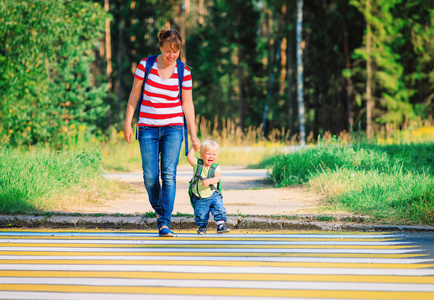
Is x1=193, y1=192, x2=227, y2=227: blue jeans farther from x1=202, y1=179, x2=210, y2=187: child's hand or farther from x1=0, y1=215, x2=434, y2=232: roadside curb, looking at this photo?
x1=0, y1=215, x2=434, y2=232: roadside curb

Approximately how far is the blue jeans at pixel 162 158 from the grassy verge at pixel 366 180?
2.65 metres

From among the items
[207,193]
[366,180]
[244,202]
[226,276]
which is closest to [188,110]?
[207,193]

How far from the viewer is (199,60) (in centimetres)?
4150

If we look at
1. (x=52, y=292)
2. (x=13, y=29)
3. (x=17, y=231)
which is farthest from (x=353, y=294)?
(x=13, y=29)

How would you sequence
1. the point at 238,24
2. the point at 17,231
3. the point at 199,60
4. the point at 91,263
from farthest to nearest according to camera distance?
1. the point at 199,60
2. the point at 238,24
3. the point at 17,231
4. the point at 91,263

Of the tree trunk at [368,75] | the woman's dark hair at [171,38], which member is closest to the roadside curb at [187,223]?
the woman's dark hair at [171,38]

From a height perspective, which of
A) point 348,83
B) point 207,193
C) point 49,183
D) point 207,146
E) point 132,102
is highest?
point 348,83

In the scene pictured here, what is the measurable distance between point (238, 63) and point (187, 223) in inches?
1268

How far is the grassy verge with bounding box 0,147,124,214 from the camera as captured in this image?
793cm

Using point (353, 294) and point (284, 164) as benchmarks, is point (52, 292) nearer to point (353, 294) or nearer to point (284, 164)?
point (353, 294)

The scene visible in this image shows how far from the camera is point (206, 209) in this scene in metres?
6.62

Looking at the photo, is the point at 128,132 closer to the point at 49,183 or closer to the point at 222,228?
the point at 222,228

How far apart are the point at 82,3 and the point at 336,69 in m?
21.8

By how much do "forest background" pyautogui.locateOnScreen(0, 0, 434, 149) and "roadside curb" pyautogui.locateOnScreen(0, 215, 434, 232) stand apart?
627 cm
